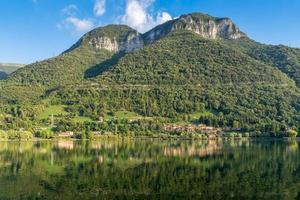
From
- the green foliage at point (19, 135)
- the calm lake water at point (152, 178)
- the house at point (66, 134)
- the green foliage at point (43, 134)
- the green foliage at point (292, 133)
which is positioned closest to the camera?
the calm lake water at point (152, 178)

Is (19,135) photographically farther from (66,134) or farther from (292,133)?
(292,133)

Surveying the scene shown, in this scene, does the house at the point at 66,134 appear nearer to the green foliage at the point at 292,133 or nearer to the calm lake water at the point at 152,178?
the green foliage at the point at 292,133

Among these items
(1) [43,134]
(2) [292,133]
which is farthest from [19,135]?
(2) [292,133]

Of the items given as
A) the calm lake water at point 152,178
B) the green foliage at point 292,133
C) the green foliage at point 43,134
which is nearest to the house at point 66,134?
the green foliage at point 43,134

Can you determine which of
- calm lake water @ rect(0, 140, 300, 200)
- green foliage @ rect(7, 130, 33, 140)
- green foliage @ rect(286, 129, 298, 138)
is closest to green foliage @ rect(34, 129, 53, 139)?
green foliage @ rect(7, 130, 33, 140)

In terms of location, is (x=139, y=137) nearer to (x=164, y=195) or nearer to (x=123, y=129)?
(x=123, y=129)

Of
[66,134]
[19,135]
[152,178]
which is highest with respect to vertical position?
[66,134]

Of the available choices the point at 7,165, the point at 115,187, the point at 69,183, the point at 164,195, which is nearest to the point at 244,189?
the point at 164,195

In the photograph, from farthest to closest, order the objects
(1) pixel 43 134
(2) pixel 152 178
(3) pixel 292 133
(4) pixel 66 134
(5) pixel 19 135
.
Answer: (4) pixel 66 134, (1) pixel 43 134, (3) pixel 292 133, (5) pixel 19 135, (2) pixel 152 178

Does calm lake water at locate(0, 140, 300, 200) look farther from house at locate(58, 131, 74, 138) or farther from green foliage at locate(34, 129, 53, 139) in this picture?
house at locate(58, 131, 74, 138)

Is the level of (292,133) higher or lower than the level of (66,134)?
higher

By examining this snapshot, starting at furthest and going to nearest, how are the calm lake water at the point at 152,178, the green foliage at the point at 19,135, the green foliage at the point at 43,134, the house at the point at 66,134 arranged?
1. the house at the point at 66,134
2. the green foliage at the point at 43,134
3. the green foliage at the point at 19,135
4. the calm lake water at the point at 152,178

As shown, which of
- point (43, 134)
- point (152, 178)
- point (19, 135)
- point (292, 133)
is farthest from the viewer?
point (43, 134)

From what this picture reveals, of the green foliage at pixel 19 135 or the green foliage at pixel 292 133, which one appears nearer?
the green foliage at pixel 19 135
